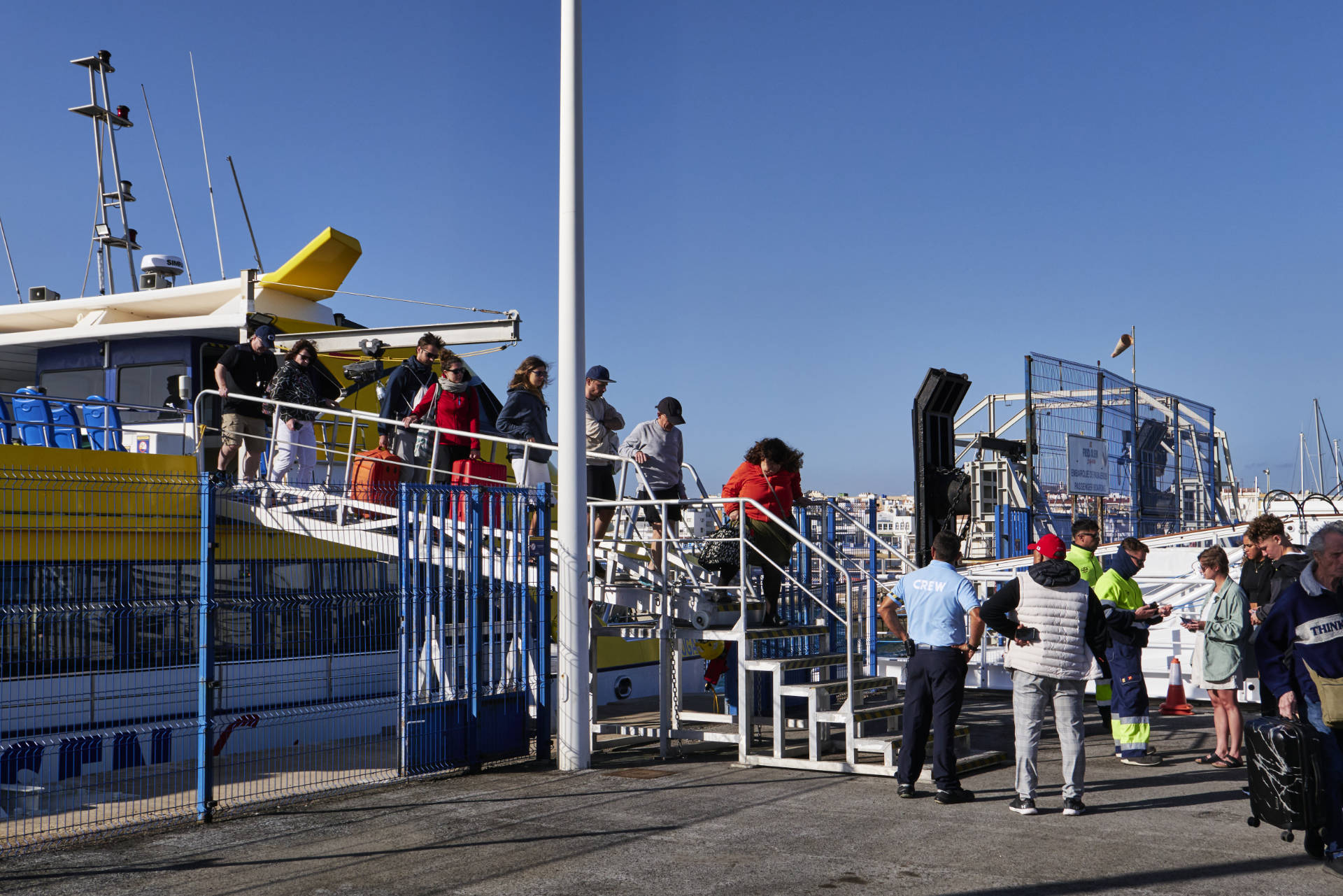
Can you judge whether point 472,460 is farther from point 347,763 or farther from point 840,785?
point 840,785

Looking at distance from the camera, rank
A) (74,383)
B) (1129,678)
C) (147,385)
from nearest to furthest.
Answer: (1129,678), (147,385), (74,383)

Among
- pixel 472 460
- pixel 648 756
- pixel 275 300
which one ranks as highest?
pixel 275 300

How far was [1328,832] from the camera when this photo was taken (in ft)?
19.7

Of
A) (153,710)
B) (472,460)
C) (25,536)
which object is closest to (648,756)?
(472,460)

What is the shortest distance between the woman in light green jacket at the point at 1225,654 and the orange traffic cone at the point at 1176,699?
3.31 metres

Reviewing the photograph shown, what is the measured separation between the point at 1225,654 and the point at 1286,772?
3.14m

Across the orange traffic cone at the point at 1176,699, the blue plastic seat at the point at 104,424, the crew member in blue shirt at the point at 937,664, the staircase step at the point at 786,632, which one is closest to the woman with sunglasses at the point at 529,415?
the staircase step at the point at 786,632

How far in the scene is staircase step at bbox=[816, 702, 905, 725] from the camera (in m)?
8.87

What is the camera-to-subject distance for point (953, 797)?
305 inches

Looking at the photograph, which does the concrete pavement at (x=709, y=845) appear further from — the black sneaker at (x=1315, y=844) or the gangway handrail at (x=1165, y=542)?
the gangway handrail at (x=1165, y=542)

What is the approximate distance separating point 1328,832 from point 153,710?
7.20 metres

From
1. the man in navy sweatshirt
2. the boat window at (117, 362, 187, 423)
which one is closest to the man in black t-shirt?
the man in navy sweatshirt

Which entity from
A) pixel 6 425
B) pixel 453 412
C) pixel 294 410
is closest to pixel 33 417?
pixel 6 425

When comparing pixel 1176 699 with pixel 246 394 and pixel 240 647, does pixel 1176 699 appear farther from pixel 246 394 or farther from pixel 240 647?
pixel 246 394
